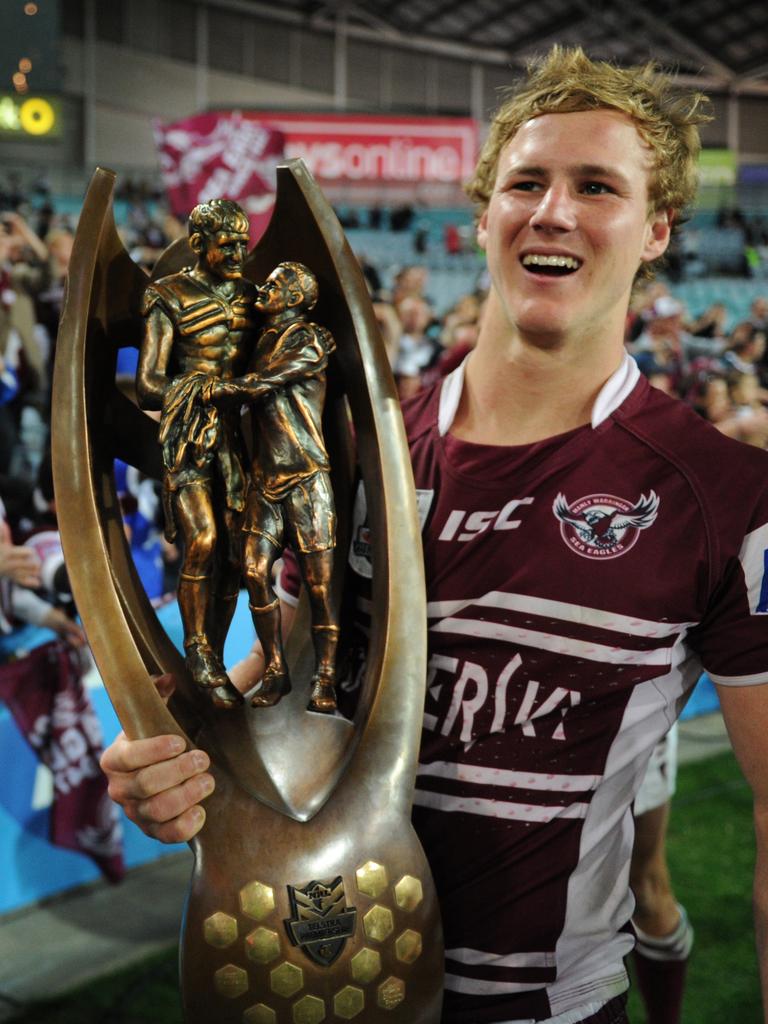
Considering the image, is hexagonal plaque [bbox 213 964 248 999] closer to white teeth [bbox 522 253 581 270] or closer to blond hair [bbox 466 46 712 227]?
white teeth [bbox 522 253 581 270]

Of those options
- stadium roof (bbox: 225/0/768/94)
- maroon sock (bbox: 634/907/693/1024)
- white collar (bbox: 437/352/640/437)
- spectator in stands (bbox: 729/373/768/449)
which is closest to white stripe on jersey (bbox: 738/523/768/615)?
white collar (bbox: 437/352/640/437)

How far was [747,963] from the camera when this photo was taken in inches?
126

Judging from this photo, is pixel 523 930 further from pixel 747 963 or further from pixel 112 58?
pixel 112 58

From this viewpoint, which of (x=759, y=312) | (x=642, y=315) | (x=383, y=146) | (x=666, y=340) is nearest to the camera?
(x=666, y=340)

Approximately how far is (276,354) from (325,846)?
0.50 meters

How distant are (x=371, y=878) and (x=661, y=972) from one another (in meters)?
1.52

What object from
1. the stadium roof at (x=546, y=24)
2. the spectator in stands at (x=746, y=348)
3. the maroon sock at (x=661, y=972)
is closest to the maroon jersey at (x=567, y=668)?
the maroon sock at (x=661, y=972)

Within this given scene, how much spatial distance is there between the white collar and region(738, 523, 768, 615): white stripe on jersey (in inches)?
8.9

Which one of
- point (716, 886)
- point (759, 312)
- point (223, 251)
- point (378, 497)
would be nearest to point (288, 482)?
point (378, 497)

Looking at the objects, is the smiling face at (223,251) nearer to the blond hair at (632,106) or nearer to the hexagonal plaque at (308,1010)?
the blond hair at (632,106)

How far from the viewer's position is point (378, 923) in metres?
1.07

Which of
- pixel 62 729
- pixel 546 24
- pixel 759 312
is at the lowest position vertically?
pixel 62 729

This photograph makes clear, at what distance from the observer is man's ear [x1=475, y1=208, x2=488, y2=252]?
1.44 m

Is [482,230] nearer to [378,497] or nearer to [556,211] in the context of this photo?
[556,211]
